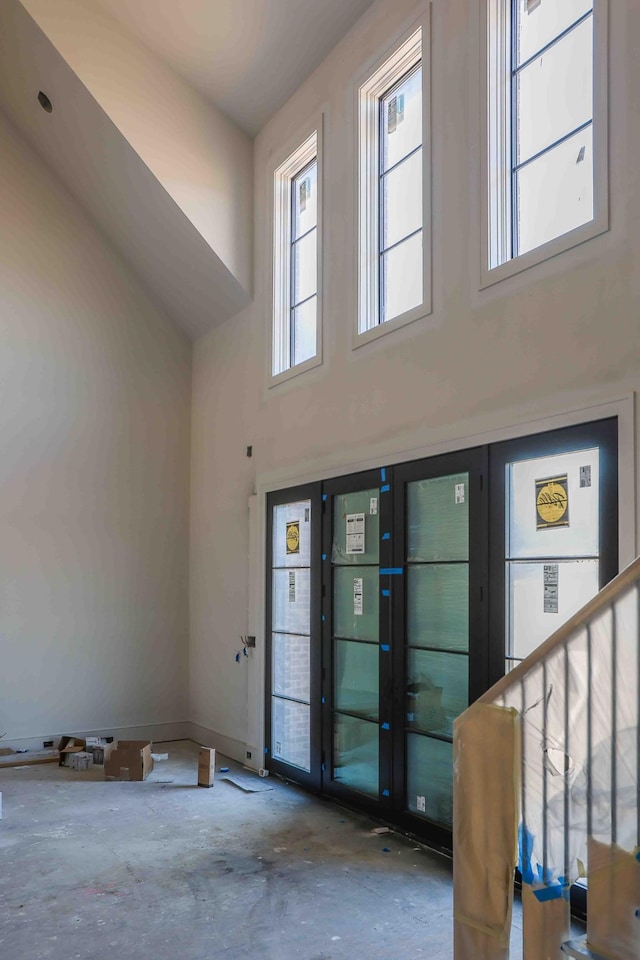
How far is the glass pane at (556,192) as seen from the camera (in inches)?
154

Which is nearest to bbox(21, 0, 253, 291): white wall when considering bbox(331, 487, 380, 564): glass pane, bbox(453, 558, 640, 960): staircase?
bbox(331, 487, 380, 564): glass pane

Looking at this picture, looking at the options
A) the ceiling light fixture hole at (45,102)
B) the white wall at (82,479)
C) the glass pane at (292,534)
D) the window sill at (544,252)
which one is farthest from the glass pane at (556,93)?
the white wall at (82,479)

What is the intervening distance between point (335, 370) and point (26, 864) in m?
3.44

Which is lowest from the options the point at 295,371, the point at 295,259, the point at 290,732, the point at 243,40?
the point at 290,732

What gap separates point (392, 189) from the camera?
17.6 ft

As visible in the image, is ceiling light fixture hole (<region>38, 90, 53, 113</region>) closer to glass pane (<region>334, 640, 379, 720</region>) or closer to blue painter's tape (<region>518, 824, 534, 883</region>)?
glass pane (<region>334, 640, 379, 720</region>)

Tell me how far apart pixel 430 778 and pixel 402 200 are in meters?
3.46

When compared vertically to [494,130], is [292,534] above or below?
below

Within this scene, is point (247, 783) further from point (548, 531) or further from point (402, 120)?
point (402, 120)

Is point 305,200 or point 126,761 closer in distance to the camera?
point 126,761

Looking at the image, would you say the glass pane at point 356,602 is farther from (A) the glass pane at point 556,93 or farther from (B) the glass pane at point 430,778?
(A) the glass pane at point 556,93

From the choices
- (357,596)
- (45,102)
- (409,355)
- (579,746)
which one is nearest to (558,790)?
(579,746)

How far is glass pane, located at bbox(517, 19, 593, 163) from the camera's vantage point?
3.94 metres

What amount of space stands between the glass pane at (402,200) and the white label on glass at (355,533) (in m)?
1.75
